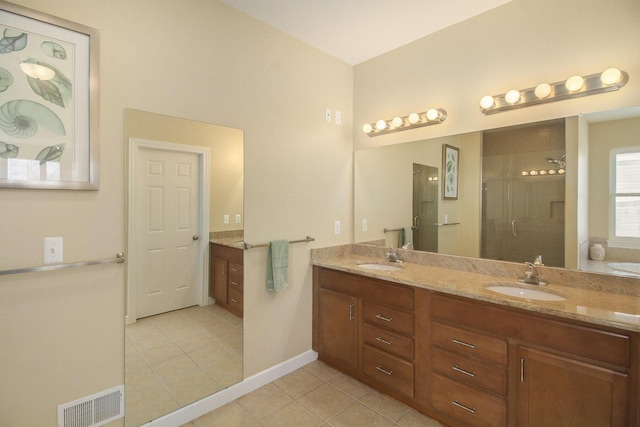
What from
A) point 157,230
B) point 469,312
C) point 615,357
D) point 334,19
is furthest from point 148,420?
point 334,19

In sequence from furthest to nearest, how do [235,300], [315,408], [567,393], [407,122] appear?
[407,122] < [235,300] < [315,408] < [567,393]

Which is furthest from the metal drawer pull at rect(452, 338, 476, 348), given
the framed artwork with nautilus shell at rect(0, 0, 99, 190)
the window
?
the framed artwork with nautilus shell at rect(0, 0, 99, 190)

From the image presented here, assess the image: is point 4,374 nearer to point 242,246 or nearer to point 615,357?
point 242,246

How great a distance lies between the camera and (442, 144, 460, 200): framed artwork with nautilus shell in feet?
7.54

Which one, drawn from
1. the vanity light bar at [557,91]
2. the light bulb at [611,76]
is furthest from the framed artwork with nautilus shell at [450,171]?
the light bulb at [611,76]

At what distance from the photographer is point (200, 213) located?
1.92 m

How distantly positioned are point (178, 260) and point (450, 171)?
2.06 metres

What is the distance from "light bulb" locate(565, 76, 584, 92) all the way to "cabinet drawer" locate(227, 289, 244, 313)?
8.02ft

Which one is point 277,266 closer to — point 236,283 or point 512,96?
point 236,283

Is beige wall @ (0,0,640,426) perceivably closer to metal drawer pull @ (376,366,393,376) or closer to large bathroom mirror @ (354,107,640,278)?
large bathroom mirror @ (354,107,640,278)

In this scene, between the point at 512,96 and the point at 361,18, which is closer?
the point at 512,96

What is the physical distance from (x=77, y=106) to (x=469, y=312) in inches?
91.8

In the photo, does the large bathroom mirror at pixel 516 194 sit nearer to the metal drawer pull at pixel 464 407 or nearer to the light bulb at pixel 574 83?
the light bulb at pixel 574 83

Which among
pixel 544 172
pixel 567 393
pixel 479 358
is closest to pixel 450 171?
pixel 544 172
